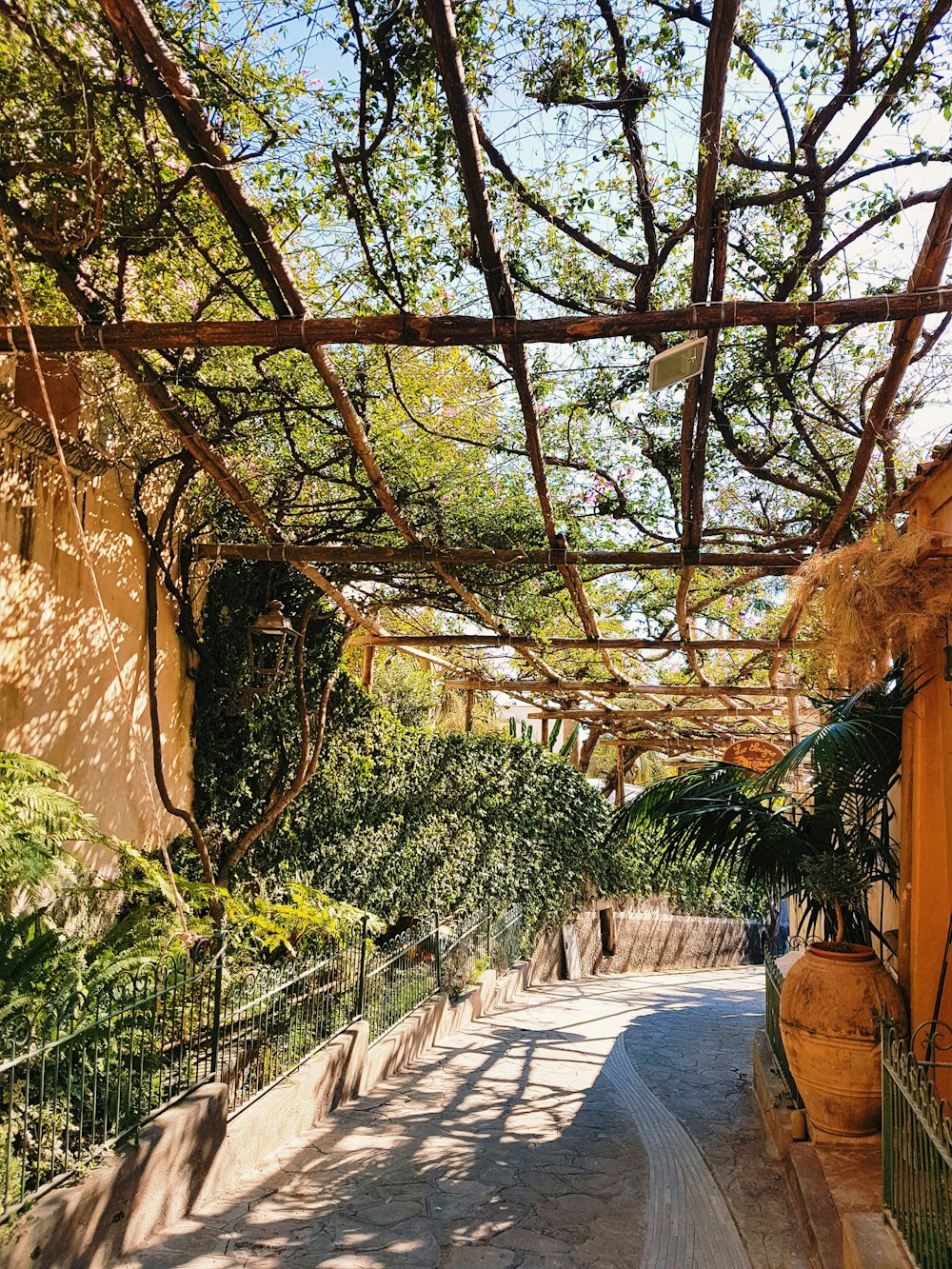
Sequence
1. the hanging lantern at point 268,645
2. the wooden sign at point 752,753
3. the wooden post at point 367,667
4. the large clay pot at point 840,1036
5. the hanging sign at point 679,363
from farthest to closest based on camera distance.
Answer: the wooden post at point 367,667
the wooden sign at point 752,753
the hanging lantern at point 268,645
the large clay pot at point 840,1036
the hanging sign at point 679,363

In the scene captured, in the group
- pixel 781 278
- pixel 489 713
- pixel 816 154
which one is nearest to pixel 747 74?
pixel 816 154

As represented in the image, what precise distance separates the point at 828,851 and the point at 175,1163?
12.0 ft

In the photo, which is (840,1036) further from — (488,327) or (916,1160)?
(488,327)

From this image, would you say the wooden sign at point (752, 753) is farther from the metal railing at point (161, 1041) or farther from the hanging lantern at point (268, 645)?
the hanging lantern at point (268, 645)

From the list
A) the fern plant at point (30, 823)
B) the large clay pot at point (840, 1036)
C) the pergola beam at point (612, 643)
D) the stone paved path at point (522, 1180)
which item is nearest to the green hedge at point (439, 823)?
the pergola beam at point (612, 643)

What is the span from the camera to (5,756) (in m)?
4.43

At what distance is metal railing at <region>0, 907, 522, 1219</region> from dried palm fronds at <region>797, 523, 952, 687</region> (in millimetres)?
3616

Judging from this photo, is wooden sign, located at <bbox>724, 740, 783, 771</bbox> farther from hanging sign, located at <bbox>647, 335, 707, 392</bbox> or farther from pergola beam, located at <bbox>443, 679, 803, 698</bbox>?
hanging sign, located at <bbox>647, 335, 707, 392</bbox>

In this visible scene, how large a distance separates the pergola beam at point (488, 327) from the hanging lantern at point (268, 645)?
2903 millimetres

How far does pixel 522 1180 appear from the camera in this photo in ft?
16.9

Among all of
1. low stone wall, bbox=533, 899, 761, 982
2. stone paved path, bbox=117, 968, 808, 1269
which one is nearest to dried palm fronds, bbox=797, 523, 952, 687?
stone paved path, bbox=117, 968, 808, 1269

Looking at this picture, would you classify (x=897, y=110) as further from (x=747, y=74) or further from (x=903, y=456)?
(x=903, y=456)

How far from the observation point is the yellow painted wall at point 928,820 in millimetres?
4367

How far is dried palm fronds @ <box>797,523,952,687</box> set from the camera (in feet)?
13.7
